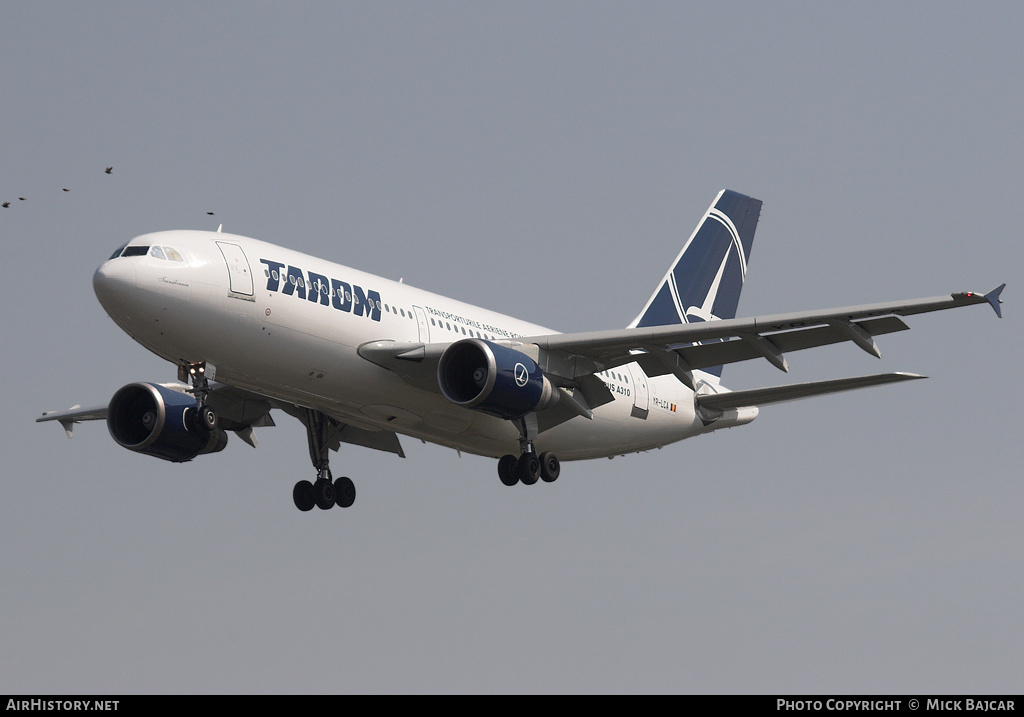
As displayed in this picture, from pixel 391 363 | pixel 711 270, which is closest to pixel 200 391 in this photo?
pixel 391 363

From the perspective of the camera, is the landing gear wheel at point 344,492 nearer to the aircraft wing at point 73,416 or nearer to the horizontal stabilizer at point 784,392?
the aircraft wing at point 73,416

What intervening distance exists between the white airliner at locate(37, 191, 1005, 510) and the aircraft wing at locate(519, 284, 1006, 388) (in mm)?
48

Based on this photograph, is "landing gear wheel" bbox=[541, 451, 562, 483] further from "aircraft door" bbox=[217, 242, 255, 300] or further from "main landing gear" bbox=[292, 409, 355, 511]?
"aircraft door" bbox=[217, 242, 255, 300]

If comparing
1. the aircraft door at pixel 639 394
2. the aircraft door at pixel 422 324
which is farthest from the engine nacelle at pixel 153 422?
the aircraft door at pixel 639 394

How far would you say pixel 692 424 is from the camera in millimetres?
39344

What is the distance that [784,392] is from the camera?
117 feet

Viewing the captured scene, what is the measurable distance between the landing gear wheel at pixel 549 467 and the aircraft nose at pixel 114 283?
10.9 metres

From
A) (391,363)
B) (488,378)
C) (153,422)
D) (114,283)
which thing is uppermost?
(114,283)

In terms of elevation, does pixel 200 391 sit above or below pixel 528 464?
above

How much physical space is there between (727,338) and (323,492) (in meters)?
11.7

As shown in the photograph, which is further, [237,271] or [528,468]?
[528,468]

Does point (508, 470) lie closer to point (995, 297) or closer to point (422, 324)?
point (422, 324)

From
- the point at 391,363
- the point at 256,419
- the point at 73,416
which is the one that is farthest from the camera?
the point at 73,416
